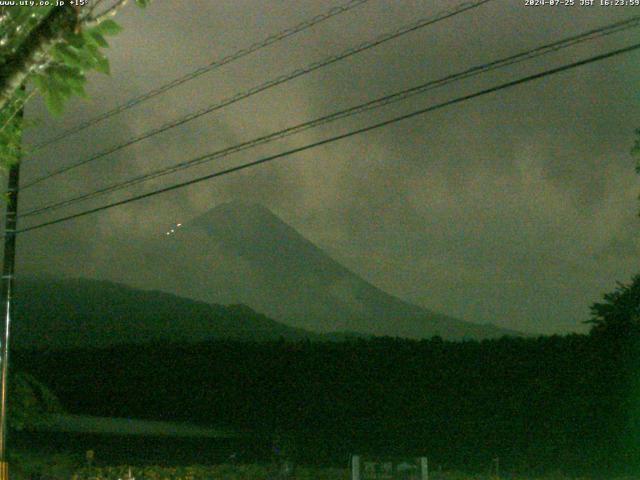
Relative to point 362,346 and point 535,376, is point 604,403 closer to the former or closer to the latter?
point 535,376

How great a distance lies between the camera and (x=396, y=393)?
27797mm

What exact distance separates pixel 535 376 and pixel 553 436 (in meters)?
2.19

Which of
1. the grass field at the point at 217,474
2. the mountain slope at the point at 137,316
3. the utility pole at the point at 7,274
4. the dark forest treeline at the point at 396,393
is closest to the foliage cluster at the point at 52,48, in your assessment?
the utility pole at the point at 7,274

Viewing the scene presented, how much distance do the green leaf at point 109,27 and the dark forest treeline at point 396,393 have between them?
16793 millimetres

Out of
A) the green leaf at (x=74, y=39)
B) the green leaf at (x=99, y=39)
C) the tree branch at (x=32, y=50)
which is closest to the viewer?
the tree branch at (x=32, y=50)

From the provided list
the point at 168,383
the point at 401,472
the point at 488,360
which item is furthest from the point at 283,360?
the point at 401,472

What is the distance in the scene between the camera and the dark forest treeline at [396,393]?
2305 centimetres

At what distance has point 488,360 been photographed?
26109 mm

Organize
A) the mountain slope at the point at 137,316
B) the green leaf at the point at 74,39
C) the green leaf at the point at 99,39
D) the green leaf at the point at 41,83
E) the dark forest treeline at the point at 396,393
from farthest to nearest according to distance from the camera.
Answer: the mountain slope at the point at 137,316, the dark forest treeline at the point at 396,393, the green leaf at the point at 99,39, the green leaf at the point at 41,83, the green leaf at the point at 74,39

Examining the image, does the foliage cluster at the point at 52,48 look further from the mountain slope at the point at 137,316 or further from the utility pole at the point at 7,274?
the mountain slope at the point at 137,316

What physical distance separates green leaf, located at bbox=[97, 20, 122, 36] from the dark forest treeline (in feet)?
55.1

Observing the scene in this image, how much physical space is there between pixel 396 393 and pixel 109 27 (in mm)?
24215

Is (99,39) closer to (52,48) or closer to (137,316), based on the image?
(52,48)

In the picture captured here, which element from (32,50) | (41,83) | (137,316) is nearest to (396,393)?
(41,83)
